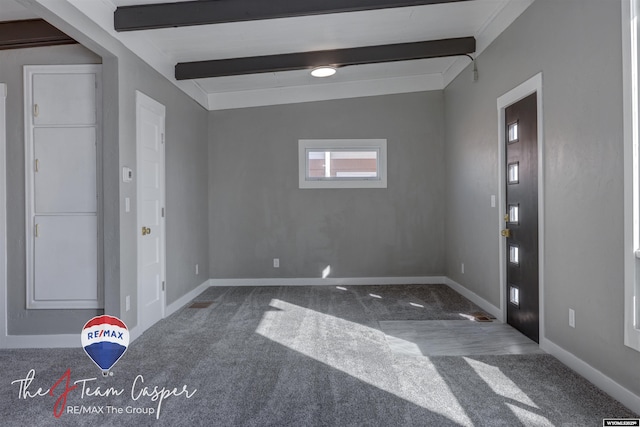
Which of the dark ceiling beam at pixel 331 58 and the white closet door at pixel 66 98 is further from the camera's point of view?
the dark ceiling beam at pixel 331 58

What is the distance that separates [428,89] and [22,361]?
5427 mm

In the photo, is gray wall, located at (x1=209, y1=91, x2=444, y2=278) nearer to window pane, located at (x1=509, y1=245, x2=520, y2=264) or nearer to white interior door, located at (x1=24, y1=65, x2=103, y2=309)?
window pane, located at (x1=509, y1=245, x2=520, y2=264)

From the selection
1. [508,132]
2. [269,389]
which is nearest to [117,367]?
[269,389]

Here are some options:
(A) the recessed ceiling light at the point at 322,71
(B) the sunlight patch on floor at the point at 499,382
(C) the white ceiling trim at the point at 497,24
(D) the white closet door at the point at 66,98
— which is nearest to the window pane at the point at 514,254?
(B) the sunlight patch on floor at the point at 499,382

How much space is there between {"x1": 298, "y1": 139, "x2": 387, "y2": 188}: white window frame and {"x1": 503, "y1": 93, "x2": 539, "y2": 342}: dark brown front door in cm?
214

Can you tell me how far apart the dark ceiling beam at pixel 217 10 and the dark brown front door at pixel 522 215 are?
1198 millimetres

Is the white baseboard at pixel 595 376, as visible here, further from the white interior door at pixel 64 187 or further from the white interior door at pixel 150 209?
the white interior door at pixel 64 187

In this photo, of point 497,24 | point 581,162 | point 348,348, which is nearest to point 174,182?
point 348,348

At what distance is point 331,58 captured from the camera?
428 cm

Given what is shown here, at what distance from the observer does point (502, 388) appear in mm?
2385

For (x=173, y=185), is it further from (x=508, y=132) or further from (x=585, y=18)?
(x=585, y=18)

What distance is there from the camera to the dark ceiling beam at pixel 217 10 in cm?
308

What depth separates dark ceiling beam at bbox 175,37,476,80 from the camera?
4.28 metres

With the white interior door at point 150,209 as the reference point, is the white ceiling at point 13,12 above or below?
above
